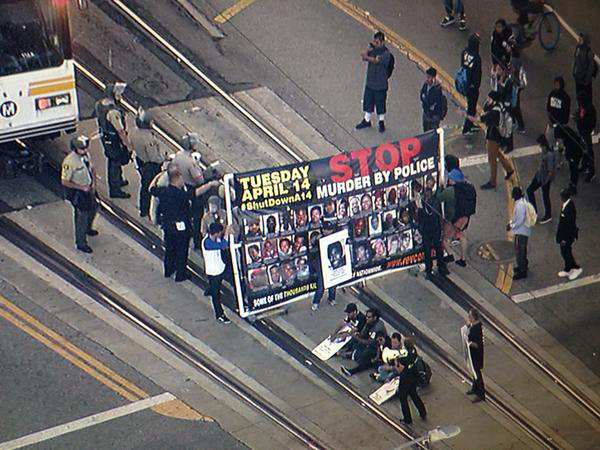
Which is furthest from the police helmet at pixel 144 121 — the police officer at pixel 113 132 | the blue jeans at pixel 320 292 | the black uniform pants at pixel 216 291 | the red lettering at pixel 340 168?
the blue jeans at pixel 320 292

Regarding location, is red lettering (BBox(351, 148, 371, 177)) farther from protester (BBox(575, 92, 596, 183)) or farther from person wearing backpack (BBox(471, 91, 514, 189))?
protester (BBox(575, 92, 596, 183))

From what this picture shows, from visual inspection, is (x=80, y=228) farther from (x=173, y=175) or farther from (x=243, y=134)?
(x=243, y=134)

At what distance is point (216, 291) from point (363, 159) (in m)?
2.96

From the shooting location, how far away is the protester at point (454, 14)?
3325 centimetres

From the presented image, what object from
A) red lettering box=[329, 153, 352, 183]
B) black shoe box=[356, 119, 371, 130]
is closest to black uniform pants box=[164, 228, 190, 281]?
red lettering box=[329, 153, 352, 183]

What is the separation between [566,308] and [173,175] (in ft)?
21.5

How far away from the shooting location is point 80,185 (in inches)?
1022

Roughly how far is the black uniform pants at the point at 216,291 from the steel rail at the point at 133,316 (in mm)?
799

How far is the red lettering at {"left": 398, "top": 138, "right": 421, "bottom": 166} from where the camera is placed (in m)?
26.1

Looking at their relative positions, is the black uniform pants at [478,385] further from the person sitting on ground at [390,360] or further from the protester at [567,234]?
the protester at [567,234]

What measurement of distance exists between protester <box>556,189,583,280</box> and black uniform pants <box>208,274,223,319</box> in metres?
5.50

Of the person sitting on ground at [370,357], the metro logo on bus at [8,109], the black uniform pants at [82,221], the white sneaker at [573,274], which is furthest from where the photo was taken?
the white sneaker at [573,274]

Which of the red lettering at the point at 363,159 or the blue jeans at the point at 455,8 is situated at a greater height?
the red lettering at the point at 363,159

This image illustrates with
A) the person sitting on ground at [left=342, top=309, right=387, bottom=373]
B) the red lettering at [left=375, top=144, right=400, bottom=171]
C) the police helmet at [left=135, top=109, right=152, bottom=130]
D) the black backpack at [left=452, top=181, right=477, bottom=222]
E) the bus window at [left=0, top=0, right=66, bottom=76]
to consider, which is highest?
the bus window at [left=0, top=0, right=66, bottom=76]
